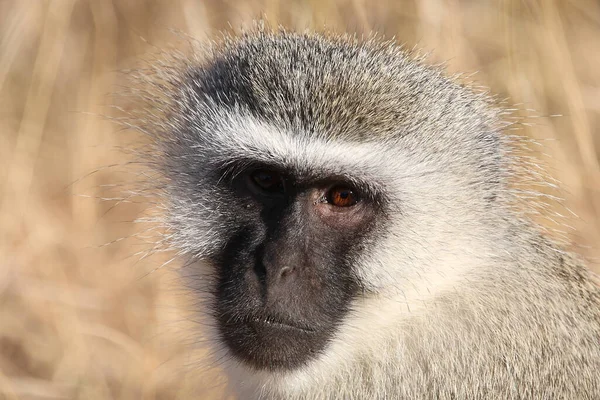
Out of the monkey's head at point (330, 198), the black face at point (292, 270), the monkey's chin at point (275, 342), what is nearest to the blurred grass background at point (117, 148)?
the monkey's head at point (330, 198)

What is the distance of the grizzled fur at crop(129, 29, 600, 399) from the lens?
2525mm

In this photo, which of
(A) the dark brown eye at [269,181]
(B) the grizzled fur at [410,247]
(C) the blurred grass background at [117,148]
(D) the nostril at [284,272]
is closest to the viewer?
(D) the nostril at [284,272]

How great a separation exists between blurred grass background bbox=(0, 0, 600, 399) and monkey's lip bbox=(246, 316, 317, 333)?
68.0 inches

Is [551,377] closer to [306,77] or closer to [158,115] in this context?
[306,77]

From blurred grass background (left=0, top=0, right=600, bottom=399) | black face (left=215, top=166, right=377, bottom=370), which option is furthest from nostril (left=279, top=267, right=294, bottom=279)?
blurred grass background (left=0, top=0, right=600, bottom=399)

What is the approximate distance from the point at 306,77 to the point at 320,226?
0.51 metres

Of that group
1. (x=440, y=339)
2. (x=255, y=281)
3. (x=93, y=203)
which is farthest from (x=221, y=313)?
(x=93, y=203)

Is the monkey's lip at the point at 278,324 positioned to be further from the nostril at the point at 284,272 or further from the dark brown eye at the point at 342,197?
the dark brown eye at the point at 342,197

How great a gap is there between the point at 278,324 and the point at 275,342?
2.2 inches

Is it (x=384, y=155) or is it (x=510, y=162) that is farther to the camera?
(x=510, y=162)

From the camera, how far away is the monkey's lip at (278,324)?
2.44 metres

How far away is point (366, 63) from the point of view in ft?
9.09

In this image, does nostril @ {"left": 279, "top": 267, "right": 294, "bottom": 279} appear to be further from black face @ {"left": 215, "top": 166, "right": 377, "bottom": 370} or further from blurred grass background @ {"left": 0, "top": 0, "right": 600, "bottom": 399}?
blurred grass background @ {"left": 0, "top": 0, "right": 600, "bottom": 399}

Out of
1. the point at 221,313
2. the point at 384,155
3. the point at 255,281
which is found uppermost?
the point at 384,155
